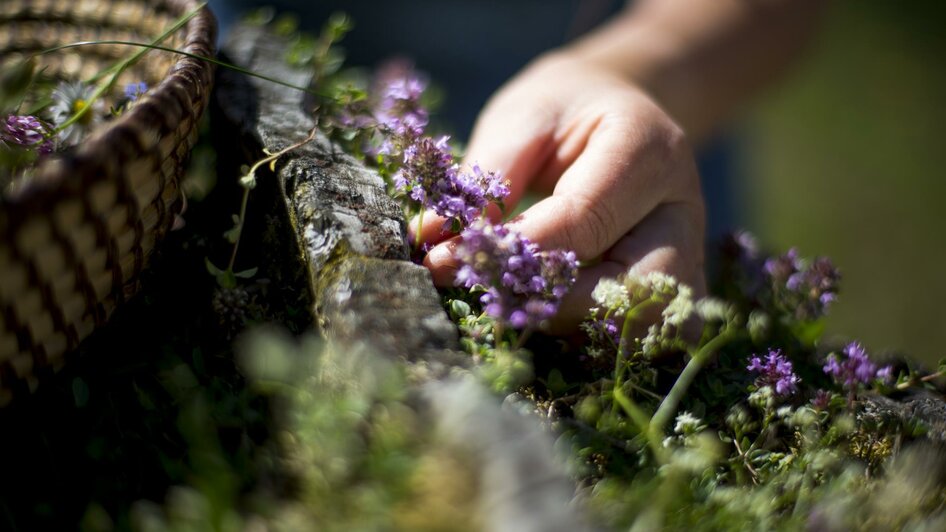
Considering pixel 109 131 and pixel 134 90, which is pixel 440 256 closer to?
pixel 109 131

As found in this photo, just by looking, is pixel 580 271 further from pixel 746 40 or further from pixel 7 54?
pixel 746 40

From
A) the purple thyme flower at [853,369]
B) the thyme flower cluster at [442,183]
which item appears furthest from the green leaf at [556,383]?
the purple thyme flower at [853,369]

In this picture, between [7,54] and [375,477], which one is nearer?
[375,477]

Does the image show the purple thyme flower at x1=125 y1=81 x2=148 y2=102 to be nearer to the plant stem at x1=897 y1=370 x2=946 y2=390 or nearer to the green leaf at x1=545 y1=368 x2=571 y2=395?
the green leaf at x1=545 y1=368 x2=571 y2=395

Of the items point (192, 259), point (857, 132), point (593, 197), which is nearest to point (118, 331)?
point (192, 259)

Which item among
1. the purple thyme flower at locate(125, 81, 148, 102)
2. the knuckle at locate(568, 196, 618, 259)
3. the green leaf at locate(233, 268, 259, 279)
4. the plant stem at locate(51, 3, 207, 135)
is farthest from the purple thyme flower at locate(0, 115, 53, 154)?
the knuckle at locate(568, 196, 618, 259)

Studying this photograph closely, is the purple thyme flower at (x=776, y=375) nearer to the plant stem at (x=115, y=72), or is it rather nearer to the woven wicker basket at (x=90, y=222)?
the woven wicker basket at (x=90, y=222)
